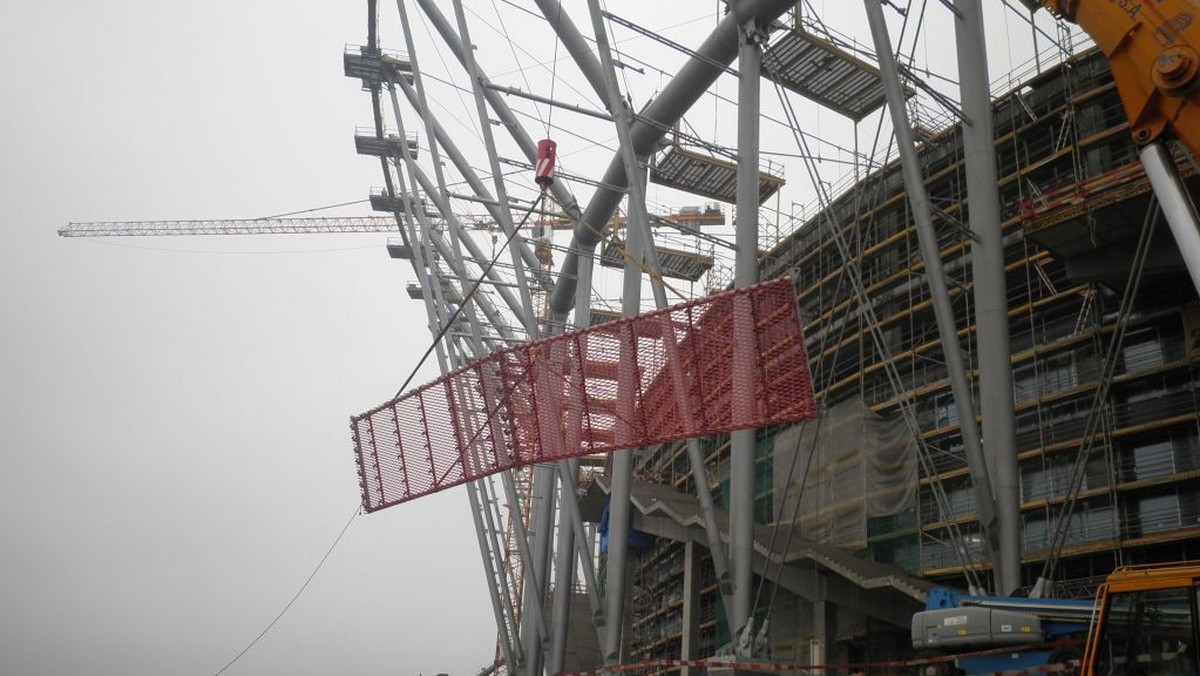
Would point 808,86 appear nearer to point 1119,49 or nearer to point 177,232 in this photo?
point 1119,49

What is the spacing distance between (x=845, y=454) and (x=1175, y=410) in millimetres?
7337

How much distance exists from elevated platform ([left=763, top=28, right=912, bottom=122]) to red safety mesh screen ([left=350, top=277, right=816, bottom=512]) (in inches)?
339

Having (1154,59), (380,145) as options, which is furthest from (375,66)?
(1154,59)

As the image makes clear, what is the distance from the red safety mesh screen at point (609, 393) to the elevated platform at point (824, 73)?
28.3 ft

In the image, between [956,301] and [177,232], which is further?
[177,232]

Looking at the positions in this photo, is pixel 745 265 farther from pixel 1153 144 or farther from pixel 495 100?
pixel 495 100

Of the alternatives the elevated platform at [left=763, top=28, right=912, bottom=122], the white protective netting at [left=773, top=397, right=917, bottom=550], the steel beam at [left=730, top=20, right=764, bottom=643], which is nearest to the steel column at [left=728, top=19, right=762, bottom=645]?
the steel beam at [left=730, top=20, right=764, bottom=643]

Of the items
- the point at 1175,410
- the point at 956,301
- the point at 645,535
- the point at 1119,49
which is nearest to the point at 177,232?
the point at 645,535

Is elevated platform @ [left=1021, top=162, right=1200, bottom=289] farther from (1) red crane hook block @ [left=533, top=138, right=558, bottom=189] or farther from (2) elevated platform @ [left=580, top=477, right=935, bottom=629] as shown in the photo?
(1) red crane hook block @ [left=533, top=138, right=558, bottom=189]

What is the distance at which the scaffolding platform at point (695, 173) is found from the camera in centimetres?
2595

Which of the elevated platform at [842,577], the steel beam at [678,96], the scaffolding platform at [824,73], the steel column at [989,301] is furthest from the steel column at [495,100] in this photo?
the steel column at [989,301]

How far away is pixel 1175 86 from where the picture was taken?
877cm

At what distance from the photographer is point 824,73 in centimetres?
2302

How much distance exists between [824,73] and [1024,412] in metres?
10.0
